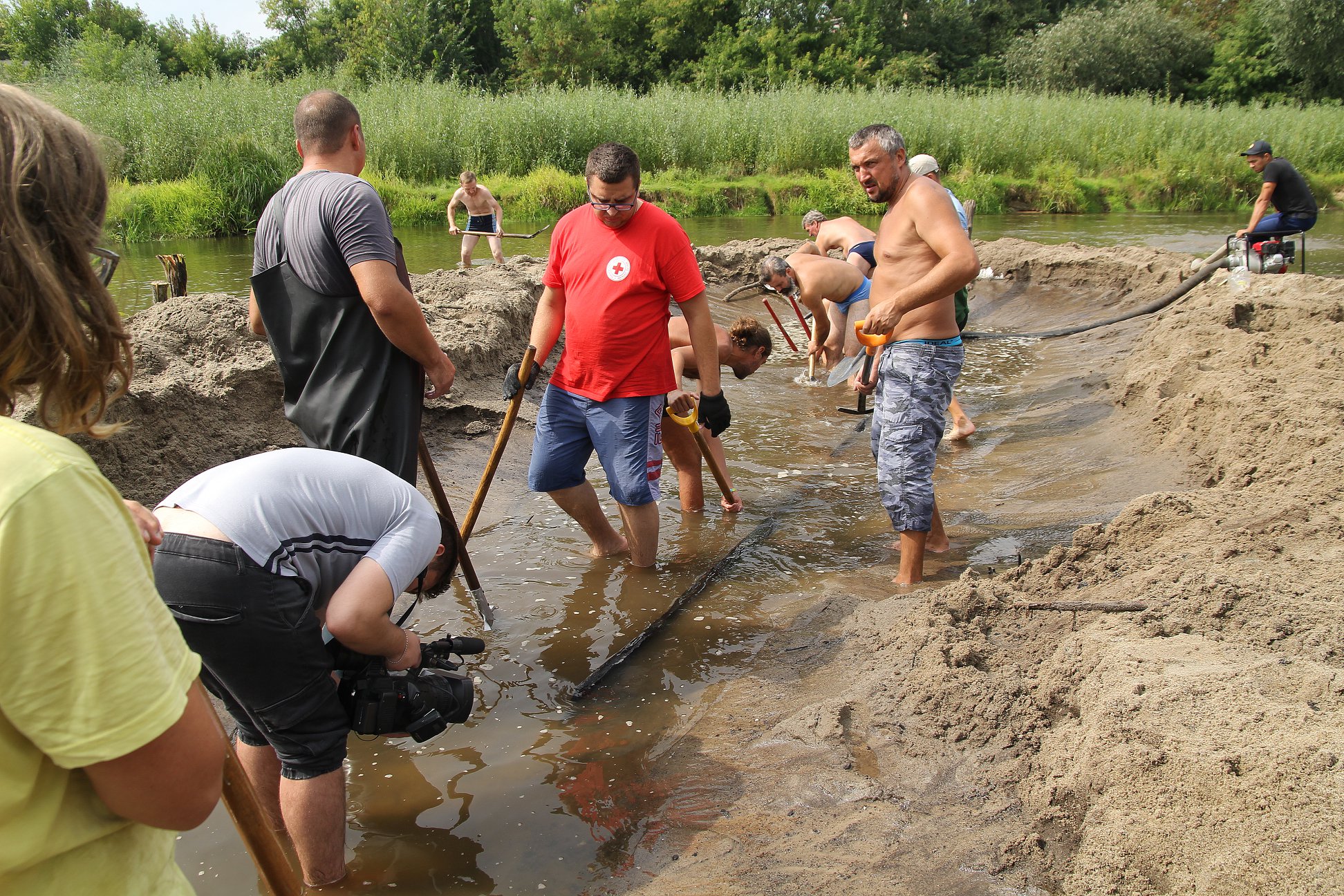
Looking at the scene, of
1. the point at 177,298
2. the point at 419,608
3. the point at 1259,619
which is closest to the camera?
the point at 1259,619

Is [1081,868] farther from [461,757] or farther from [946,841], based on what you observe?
[461,757]

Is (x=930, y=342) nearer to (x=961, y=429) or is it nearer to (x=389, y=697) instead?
(x=961, y=429)

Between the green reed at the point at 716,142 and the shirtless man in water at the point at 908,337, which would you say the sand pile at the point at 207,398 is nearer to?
the shirtless man in water at the point at 908,337

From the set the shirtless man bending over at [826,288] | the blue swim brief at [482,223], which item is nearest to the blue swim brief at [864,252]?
the shirtless man bending over at [826,288]

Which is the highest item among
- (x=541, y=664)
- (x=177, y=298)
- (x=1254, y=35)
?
(x=1254, y=35)

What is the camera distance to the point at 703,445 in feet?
17.7

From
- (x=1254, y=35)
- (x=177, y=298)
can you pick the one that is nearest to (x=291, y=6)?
(x=1254, y=35)

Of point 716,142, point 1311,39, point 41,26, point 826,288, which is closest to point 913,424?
point 826,288

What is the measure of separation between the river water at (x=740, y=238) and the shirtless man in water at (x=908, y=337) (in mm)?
8416

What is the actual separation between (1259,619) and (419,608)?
11.3 ft

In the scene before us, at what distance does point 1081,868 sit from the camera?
94.7 inches

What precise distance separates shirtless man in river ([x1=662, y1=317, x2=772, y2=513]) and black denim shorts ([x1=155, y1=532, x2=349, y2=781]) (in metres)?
3.36

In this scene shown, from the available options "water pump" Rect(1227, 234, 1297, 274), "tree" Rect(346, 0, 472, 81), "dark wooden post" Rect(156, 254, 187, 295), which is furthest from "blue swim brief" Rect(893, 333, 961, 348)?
"tree" Rect(346, 0, 472, 81)

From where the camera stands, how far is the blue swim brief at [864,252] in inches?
335
